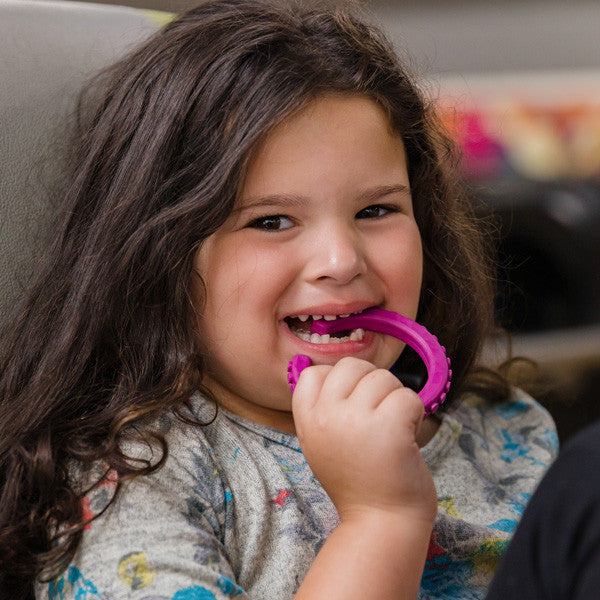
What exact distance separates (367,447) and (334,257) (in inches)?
7.0

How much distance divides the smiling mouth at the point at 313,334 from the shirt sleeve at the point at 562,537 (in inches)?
13.9

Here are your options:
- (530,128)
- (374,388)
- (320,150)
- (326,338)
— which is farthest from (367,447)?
(530,128)

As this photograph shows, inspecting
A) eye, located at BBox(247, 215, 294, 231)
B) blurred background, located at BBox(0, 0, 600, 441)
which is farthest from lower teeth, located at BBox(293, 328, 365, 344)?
blurred background, located at BBox(0, 0, 600, 441)

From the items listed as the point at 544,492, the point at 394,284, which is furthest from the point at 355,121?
the point at 544,492

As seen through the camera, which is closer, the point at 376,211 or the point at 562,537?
the point at 562,537

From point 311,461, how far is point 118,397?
18 centimetres

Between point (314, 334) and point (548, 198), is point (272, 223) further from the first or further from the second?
point (548, 198)

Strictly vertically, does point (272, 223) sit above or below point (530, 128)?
above

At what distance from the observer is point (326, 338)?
2.77ft

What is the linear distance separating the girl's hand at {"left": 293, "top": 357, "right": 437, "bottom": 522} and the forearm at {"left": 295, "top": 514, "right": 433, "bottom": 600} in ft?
0.03

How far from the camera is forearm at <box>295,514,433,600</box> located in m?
0.67

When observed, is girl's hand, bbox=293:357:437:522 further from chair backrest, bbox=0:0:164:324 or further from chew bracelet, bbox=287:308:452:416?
chair backrest, bbox=0:0:164:324

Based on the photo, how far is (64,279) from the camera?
33.9 inches

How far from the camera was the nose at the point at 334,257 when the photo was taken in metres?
0.80
